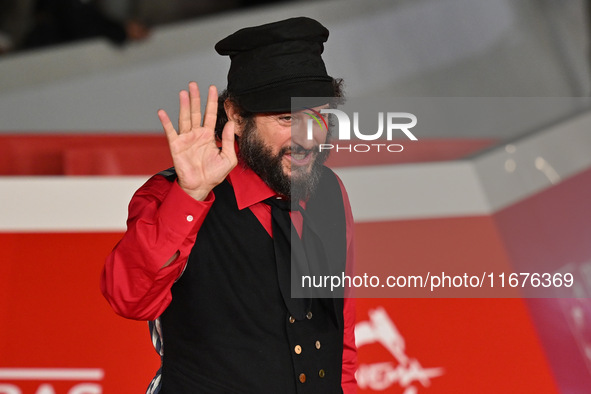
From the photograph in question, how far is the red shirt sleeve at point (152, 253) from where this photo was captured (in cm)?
126

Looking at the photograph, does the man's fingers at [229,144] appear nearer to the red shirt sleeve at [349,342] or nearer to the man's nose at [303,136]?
the man's nose at [303,136]

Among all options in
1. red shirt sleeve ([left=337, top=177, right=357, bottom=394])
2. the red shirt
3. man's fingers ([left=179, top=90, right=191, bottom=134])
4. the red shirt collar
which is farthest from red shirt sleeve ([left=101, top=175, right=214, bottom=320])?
red shirt sleeve ([left=337, top=177, right=357, bottom=394])

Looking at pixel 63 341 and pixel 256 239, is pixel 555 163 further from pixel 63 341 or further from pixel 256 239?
pixel 63 341

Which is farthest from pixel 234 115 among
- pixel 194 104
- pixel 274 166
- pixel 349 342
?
pixel 349 342

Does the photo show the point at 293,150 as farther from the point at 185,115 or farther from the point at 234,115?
the point at 185,115

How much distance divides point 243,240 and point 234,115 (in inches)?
12.7

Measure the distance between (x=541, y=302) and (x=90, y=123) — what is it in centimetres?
308

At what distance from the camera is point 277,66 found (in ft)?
4.87

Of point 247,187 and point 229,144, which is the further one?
point 247,187

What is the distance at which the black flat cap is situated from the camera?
148cm

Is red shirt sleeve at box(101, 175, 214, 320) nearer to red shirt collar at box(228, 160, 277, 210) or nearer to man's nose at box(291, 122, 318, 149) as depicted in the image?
red shirt collar at box(228, 160, 277, 210)

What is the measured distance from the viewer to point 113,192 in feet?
8.45

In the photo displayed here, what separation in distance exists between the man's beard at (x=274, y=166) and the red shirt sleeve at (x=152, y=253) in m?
0.26

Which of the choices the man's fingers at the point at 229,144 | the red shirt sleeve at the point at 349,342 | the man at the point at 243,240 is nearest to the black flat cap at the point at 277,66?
the man at the point at 243,240
